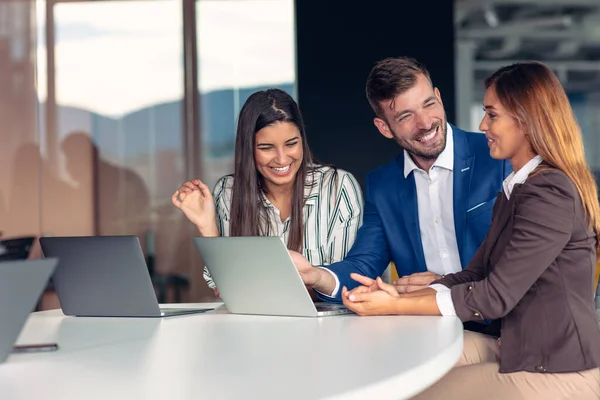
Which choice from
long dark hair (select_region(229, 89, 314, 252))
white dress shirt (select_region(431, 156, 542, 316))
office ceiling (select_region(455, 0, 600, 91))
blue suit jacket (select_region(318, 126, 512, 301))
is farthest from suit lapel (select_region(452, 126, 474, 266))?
A: office ceiling (select_region(455, 0, 600, 91))

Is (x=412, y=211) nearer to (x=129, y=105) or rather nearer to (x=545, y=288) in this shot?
(x=545, y=288)

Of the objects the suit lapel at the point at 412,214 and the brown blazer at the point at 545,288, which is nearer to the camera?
the brown blazer at the point at 545,288

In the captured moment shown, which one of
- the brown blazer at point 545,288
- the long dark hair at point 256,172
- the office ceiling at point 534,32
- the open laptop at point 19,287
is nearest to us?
the open laptop at point 19,287

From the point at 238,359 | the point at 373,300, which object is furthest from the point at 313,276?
the point at 238,359

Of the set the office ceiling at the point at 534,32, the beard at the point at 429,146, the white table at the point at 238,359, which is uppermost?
the office ceiling at the point at 534,32

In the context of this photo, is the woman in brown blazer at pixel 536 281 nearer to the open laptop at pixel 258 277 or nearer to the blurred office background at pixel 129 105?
the open laptop at pixel 258 277

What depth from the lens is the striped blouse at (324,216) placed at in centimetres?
332

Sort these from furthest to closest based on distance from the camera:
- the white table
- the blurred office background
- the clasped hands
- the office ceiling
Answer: the office ceiling
the blurred office background
the clasped hands
the white table

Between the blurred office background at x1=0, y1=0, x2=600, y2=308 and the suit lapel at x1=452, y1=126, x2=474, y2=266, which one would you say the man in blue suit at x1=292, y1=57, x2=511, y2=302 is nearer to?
the suit lapel at x1=452, y1=126, x2=474, y2=266

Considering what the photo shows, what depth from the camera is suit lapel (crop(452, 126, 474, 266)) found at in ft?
10.5

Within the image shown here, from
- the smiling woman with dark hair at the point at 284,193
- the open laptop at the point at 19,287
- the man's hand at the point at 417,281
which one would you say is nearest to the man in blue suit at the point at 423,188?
the smiling woman with dark hair at the point at 284,193

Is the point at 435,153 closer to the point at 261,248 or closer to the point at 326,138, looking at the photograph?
the point at 261,248

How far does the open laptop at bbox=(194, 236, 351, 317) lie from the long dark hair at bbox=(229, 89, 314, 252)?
79cm

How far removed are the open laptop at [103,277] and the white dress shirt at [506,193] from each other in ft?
2.52
